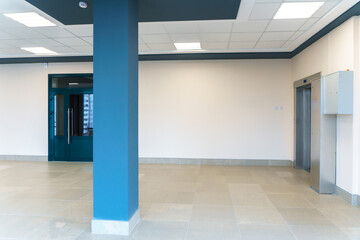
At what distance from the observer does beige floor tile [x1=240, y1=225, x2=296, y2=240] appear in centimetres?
354

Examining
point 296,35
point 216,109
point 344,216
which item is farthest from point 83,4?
point 344,216

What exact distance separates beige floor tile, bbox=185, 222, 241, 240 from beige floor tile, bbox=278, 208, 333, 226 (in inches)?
39.1

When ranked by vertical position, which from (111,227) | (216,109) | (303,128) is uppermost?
(216,109)

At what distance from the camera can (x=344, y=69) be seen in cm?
515

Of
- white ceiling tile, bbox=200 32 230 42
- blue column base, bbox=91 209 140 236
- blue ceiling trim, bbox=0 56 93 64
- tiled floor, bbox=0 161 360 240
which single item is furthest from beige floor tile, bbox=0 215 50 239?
blue ceiling trim, bbox=0 56 93 64

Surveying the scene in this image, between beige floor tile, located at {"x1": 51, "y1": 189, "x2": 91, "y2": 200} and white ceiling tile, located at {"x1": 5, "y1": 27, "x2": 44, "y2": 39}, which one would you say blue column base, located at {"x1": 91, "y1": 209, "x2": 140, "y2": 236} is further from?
white ceiling tile, located at {"x1": 5, "y1": 27, "x2": 44, "y2": 39}

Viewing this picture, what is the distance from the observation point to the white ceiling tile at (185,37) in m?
6.39

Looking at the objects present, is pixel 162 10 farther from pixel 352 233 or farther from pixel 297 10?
pixel 352 233

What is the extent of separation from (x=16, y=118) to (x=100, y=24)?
7579 mm

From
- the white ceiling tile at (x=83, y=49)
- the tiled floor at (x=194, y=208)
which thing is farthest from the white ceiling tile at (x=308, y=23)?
the white ceiling tile at (x=83, y=49)

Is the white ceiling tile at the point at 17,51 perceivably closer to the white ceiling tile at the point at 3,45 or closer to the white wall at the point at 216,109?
the white ceiling tile at the point at 3,45

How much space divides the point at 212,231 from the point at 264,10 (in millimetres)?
4088

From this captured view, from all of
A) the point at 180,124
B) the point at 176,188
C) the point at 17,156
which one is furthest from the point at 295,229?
the point at 17,156

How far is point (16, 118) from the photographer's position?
30.6 feet
